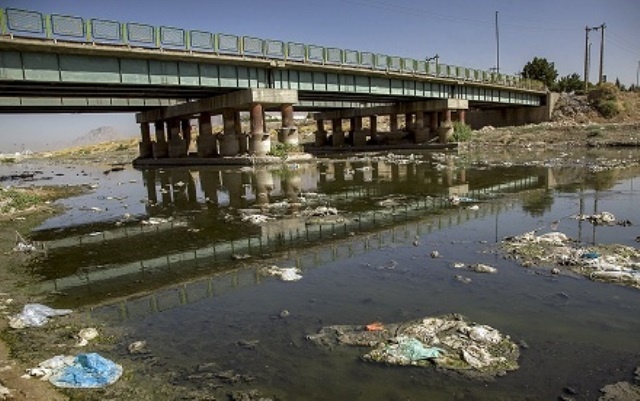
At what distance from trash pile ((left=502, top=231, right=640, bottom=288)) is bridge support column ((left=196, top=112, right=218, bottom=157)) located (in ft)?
104

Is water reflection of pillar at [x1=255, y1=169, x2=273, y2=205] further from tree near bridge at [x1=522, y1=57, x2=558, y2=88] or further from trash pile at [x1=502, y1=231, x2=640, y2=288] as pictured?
tree near bridge at [x1=522, y1=57, x2=558, y2=88]

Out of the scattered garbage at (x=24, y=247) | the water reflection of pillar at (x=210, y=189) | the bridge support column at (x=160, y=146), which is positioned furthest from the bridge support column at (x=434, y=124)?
the scattered garbage at (x=24, y=247)

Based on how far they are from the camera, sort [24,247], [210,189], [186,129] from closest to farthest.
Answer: [24,247] → [210,189] → [186,129]

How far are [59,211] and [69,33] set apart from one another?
12.9 meters

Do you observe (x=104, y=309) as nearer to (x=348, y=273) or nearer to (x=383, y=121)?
(x=348, y=273)

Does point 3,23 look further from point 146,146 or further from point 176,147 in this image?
point 146,146

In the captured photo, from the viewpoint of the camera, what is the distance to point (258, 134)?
3108 cm

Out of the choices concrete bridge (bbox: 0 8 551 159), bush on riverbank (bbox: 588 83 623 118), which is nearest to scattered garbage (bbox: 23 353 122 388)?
concrete bridge (bbox: 0 8 551 159)

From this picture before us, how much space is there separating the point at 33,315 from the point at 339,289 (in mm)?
3827

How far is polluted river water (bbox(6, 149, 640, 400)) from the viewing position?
3.70m

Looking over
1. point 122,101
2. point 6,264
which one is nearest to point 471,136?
point 122,101

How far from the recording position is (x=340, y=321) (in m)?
4.86

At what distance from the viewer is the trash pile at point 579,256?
584cm

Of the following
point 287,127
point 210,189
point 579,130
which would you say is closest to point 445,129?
point 579,130
